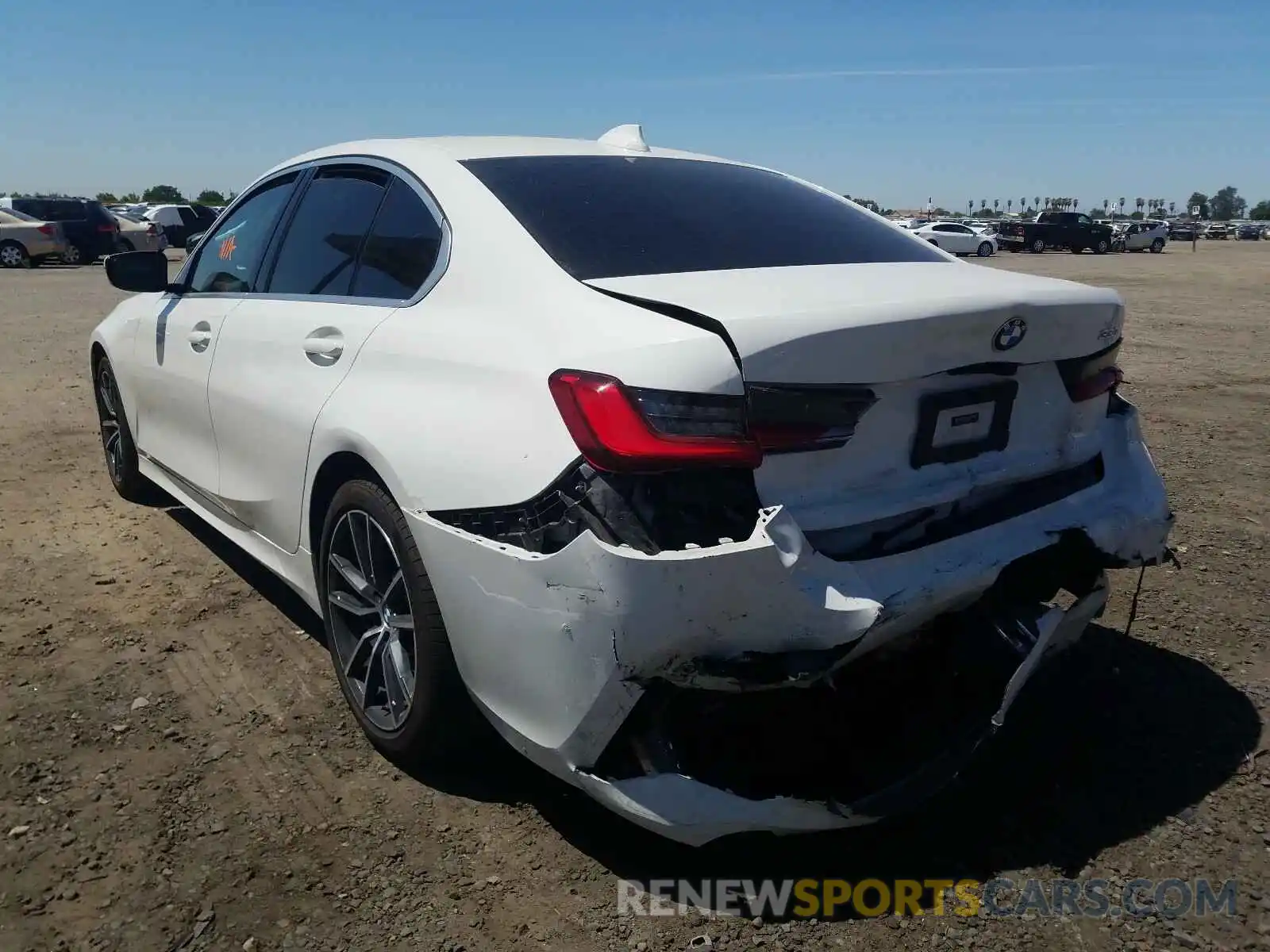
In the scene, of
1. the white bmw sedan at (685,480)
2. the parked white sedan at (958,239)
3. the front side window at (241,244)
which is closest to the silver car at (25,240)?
the front side window at (241,244)

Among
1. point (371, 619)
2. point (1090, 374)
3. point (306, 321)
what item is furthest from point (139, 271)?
point (1090, 374)

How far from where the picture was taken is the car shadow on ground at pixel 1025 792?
2406 millimetres

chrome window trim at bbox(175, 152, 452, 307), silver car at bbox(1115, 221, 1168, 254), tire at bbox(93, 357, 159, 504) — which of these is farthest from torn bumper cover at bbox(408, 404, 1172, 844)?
silver car at bbox(1115, 221, 1168, 254)

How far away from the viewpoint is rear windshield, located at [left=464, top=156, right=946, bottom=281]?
2.56 m

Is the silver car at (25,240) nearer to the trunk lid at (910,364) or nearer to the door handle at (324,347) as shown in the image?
the door handle at (324,347)

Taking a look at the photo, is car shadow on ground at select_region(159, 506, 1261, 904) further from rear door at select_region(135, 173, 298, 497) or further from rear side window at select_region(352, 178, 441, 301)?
rear door at select_region(135, 173, 298, 497)

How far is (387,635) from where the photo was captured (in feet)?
9.08

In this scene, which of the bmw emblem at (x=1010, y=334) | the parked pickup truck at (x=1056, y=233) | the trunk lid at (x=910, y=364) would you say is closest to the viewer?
the trunk lid at (x=910, y=364)

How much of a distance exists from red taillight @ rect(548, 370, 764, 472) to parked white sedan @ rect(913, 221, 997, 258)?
3750 cm

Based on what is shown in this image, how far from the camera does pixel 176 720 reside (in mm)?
3055

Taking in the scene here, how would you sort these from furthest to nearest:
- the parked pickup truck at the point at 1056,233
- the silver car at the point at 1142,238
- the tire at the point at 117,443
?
1. the silver car at the point at 1142,238
2. the parked pickup truck at the point at 1056,233
3. the tire at the point at 117,443

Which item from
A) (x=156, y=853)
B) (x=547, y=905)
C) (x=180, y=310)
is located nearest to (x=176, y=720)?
(x=156, y=853)

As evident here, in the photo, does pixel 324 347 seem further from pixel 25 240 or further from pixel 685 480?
pixel 25 240

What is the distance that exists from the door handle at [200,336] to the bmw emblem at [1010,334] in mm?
2767
